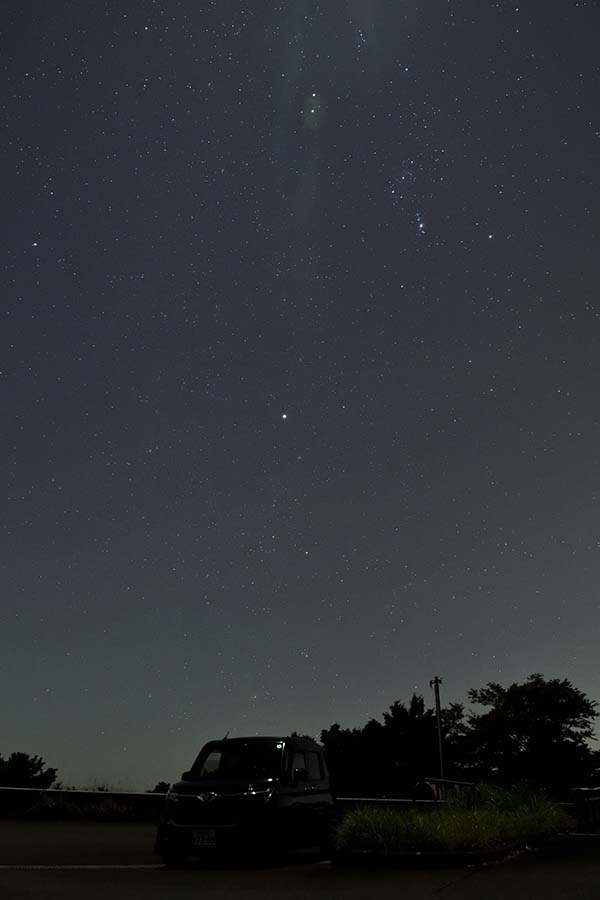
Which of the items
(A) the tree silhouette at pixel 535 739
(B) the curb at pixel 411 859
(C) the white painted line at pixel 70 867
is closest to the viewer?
(C) the white painted line at pixel 70 867

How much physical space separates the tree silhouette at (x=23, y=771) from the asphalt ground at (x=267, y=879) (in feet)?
51.0

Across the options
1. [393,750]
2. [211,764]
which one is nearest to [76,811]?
[211,764]

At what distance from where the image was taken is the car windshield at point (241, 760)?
12219 millimetres

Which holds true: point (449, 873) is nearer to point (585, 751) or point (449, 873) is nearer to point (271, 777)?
point (271, 777)

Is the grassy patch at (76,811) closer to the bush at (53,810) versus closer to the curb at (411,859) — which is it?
the bush at (53,810)

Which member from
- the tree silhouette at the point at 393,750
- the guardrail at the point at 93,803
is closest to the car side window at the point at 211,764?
the guardrail at the point at 93,803

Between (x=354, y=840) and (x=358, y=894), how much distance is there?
12.8 ft

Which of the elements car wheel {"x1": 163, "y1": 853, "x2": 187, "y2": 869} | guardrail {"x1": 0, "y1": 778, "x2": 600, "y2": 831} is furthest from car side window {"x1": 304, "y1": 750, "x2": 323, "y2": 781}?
guardrail {"x1": 0, "y1": 778, "x2": 600, "y2": 831}

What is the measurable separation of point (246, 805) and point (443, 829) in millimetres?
3683

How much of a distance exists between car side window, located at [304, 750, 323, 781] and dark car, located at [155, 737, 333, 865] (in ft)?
0.32

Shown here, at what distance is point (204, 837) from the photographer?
447 inches

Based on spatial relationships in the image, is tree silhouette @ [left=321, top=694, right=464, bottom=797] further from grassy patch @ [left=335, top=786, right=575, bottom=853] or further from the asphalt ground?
the asphalt ground

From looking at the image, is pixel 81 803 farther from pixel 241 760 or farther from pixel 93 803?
pixel 241 760

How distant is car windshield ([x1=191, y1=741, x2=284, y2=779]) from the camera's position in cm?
1222
